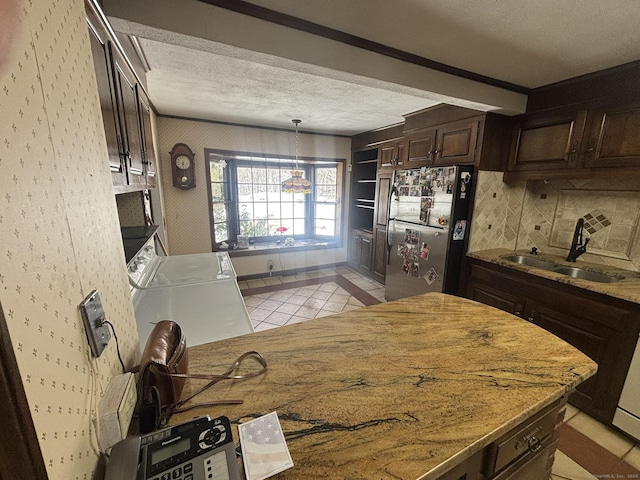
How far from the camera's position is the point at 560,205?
91.7 inches

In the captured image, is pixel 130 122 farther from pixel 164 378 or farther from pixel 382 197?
pixel 382 197

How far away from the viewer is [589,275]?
2.04 metres

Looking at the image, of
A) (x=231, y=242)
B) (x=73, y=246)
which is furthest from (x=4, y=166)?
(x=231, y=242)

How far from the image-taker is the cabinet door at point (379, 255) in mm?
3889

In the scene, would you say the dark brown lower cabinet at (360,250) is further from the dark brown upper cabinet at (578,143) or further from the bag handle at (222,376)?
the bag handle at (222,376)

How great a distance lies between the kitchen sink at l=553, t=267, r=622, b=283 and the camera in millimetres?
1900

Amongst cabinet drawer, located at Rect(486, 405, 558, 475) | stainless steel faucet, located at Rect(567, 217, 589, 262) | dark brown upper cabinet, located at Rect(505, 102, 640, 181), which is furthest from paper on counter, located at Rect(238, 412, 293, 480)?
stainless steel faucet, located at Rect(567, 217, 589, 262)

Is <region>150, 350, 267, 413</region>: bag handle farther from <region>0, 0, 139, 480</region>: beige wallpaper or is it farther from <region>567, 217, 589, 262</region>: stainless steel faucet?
<region>567, 217, 589, 262</region>: stainless steel faucet

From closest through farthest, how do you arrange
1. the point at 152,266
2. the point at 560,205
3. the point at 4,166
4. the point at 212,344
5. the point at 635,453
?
1. the point at 4,166
2. the point at 212,344
3. the point at 635,453
4. the point at 152,266
5. the point at 560,205

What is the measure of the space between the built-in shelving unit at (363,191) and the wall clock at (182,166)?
2.57 m

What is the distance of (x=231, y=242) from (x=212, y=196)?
80 cm

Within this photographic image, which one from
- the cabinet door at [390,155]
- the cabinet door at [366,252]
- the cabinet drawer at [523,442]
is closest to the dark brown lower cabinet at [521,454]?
the cabinet drawer at [523,442]

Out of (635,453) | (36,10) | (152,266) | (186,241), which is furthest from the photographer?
(186,241)

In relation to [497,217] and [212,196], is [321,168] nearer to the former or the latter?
[212,196]
